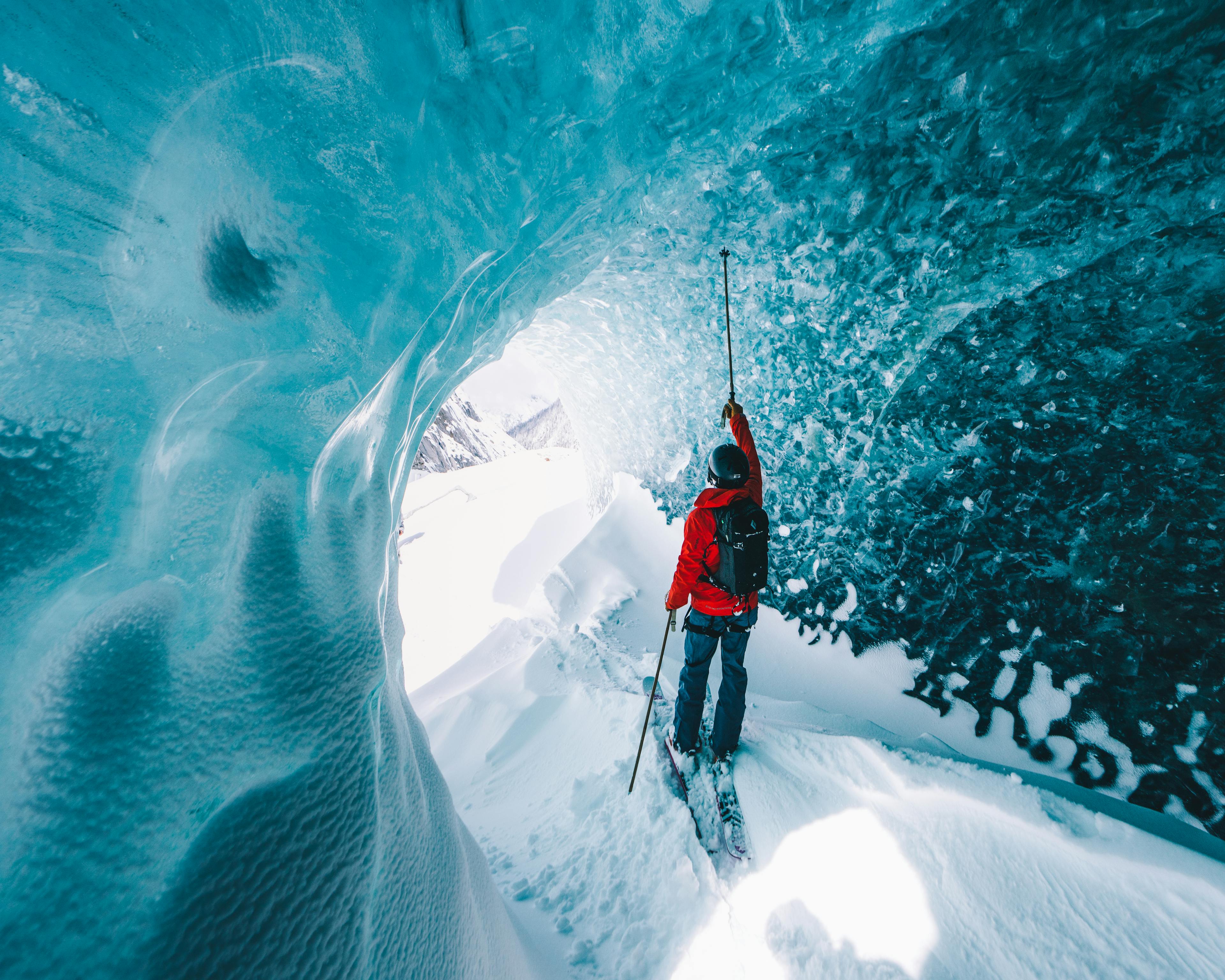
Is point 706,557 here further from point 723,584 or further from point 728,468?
point 728,468

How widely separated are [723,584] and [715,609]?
0.19 metres

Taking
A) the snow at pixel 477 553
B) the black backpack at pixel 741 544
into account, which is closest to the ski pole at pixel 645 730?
the black backpack at pixel 741 544

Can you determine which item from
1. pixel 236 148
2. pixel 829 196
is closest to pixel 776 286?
pixel 829 196

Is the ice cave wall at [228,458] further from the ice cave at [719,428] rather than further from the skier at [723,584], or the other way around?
the skier at [723,584]

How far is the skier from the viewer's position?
2162mm

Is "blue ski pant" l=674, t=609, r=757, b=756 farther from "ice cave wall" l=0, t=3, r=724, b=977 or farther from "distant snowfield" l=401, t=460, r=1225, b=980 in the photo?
"ice cave wall" l=0, t=3, r=724, b=977

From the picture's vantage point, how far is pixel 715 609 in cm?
233

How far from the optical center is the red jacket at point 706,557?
2.21 meters

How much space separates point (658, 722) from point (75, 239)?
2.98 metres

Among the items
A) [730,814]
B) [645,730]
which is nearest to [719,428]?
[645,730]

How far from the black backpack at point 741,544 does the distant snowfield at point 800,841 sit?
3.12 ft

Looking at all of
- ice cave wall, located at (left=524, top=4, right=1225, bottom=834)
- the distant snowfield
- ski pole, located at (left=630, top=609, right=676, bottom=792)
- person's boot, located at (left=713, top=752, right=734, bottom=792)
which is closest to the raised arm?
ice cave wall, located at (left=524, top=4, right=1225, bottom=834)

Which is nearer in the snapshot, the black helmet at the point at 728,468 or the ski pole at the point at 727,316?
the black helmet at the point at 728,468

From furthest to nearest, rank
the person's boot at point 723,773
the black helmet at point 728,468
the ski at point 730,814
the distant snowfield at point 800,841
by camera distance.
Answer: the person's boot at point 723,773
the black helmet at point 728,468
the ski at point 730,814
the distant snowfield at point 800,841
